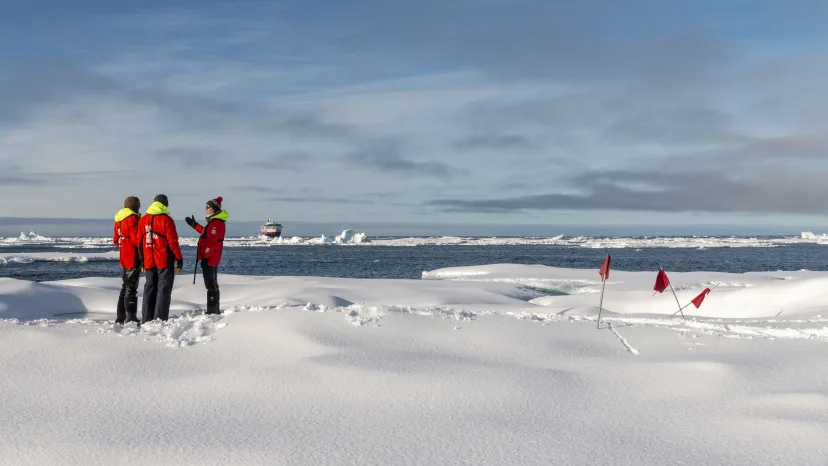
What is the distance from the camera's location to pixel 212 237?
7992 millimetres

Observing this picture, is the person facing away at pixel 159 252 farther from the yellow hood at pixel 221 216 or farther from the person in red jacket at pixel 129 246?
the yellow hood at pixel 221 216

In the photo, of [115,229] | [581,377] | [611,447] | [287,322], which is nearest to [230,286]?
[115,229]

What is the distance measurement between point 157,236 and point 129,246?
Answer: 2.32 ft

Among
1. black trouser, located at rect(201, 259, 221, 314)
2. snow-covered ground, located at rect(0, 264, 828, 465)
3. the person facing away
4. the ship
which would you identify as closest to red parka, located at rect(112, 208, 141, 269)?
the person facing away

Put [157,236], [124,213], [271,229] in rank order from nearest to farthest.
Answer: [157,236] → [124,213] → [271,229]

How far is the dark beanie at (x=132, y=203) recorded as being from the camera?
7910 mm

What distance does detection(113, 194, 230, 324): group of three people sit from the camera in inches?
293

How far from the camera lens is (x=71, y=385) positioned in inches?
199

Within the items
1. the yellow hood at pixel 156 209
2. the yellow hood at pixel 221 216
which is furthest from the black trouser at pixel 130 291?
the yellow hood at pixel 221 216

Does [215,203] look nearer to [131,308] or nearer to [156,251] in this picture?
[156,251]

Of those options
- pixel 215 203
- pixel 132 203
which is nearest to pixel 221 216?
A: pixel 215 203

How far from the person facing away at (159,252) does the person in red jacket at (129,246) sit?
0.91 feet

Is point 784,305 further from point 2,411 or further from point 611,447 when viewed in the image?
point 2,411

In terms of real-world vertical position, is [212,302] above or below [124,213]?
→ below
